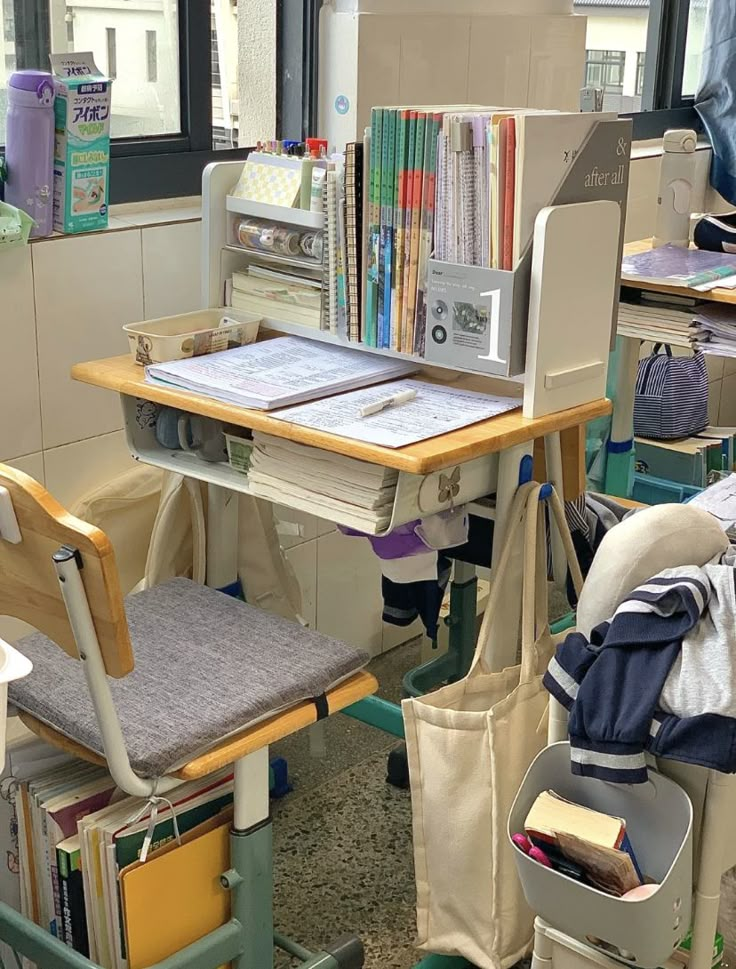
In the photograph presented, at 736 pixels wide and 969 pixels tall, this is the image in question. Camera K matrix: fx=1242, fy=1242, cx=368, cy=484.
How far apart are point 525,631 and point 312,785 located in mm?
875

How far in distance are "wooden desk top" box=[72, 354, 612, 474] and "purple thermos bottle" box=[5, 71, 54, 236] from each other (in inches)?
10.9

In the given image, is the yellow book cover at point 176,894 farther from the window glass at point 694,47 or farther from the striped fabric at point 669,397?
the window glass at point 694,47

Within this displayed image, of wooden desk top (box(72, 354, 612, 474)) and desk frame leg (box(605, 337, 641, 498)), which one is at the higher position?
wooden desk top (box(72, 354, 612, 474))

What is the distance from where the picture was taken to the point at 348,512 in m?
1.67

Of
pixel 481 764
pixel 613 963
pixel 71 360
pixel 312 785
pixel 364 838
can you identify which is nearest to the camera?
pixel 613 963

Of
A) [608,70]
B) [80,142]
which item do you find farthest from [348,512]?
[608,70]

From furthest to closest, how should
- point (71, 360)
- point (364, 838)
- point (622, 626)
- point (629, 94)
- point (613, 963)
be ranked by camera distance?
1. point (629, 94)
2. point (364, 838)
3. point (71, 360)
4. point (613, 963)
5. point (622, 626)

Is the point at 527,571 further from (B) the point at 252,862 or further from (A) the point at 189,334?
(A) the point at 189,334

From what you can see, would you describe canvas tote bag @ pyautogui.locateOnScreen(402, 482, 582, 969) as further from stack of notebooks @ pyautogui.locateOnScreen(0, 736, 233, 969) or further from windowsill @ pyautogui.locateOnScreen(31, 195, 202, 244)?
windowsill @ pyautogui.locateOnScreen(31, 195, 202, 244)

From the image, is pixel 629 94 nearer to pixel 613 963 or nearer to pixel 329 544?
pixel 329 544

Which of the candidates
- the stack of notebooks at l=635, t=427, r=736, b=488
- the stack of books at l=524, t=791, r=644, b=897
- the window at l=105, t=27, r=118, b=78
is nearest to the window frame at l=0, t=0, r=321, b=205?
the window at l=105, t=27, r=118, b=78

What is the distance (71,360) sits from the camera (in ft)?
6.85

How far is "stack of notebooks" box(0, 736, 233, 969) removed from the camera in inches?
62.1

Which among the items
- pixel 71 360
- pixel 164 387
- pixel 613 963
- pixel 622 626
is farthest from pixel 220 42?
pixel 613 963
